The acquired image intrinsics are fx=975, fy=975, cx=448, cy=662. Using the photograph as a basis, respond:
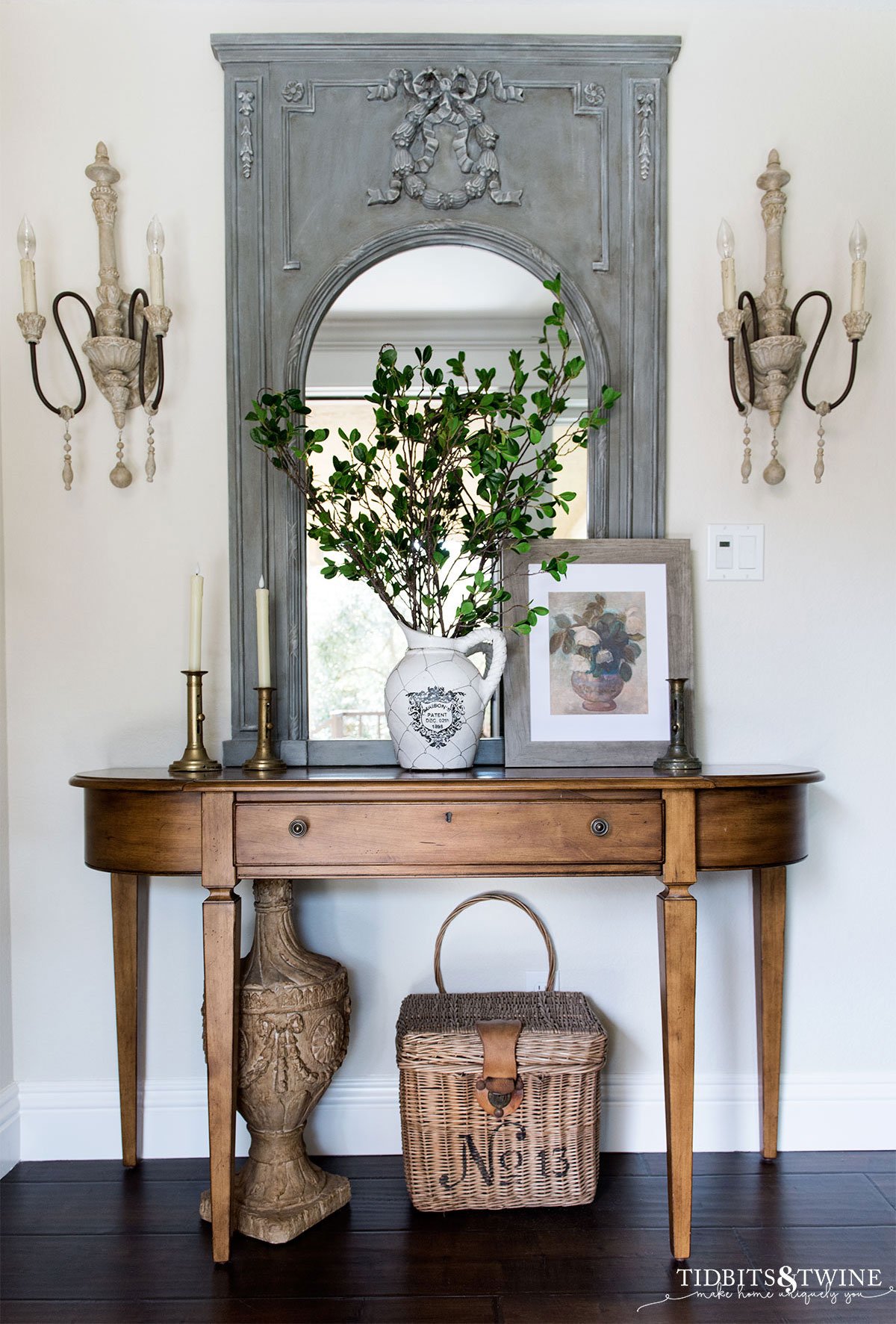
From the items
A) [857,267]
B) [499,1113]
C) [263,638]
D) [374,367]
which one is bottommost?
[499,1113]

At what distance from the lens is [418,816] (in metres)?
1.75

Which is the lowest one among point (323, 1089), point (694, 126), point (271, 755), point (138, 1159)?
point (138, 1159)

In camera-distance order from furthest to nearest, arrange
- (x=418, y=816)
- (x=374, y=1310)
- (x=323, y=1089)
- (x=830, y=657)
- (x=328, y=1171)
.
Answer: (x=830, y=657), (x=328, y=1171), (x=323, y=1089), (x=418, y=816), (x=374, y=1310)

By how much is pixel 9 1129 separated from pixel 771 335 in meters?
2.41

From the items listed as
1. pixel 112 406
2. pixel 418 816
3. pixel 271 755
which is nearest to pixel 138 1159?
pixel 271 755

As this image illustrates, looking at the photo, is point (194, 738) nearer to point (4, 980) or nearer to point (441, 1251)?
point (4, 980)

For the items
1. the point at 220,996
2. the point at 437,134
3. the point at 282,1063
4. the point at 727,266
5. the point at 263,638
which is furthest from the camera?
the point at 437,134

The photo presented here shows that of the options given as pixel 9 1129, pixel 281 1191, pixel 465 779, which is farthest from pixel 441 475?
pixel 9 1129

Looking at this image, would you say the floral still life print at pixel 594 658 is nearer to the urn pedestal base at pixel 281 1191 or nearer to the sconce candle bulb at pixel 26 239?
the urn pedestal base at pixel 281 1191

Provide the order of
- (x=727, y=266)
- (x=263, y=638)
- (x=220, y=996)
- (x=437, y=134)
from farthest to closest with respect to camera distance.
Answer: (x=437, y=134), (x=727, y=266), (x=263, y=638), (x=220, y=996)

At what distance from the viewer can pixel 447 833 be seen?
1747 millimetres

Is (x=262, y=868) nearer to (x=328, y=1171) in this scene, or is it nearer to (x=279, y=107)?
(x=328, y=1171)

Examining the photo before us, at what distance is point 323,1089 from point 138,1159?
535 millimetres

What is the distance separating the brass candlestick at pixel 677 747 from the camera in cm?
186
